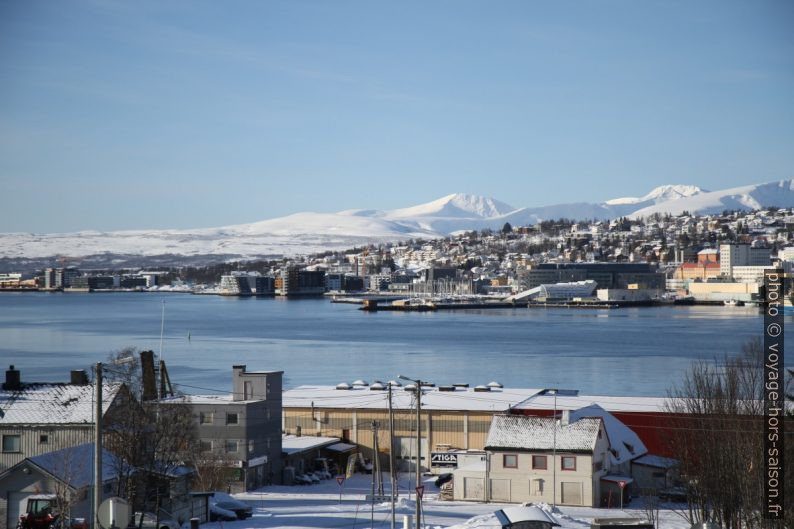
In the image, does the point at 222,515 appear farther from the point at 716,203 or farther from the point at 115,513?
the point at 716,203

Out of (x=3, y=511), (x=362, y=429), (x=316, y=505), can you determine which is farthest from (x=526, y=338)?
(x=3, y=511)

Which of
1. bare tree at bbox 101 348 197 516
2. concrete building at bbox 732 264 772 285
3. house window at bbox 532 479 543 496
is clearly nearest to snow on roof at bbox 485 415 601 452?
house window at bbox 532 479 543 496

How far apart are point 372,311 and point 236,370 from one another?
122 feet

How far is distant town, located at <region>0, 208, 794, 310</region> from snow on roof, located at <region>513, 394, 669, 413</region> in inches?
1459

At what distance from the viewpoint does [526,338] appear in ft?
86.1

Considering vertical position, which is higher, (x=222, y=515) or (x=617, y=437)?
(x=617, y=437)

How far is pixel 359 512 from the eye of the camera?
22.0ft

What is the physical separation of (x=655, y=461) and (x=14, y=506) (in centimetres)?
462

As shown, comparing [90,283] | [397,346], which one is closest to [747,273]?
[397,346]

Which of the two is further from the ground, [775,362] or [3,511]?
[775,362]

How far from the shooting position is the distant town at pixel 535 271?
5256 centimetres

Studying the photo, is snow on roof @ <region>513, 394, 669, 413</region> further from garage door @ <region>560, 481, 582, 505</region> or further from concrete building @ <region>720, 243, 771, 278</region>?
concrete building @ <region>720, 243, 771, 278</region>

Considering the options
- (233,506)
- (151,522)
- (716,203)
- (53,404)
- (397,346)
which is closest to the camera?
(151,522)

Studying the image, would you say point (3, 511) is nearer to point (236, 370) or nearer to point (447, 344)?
point (236, 370)
